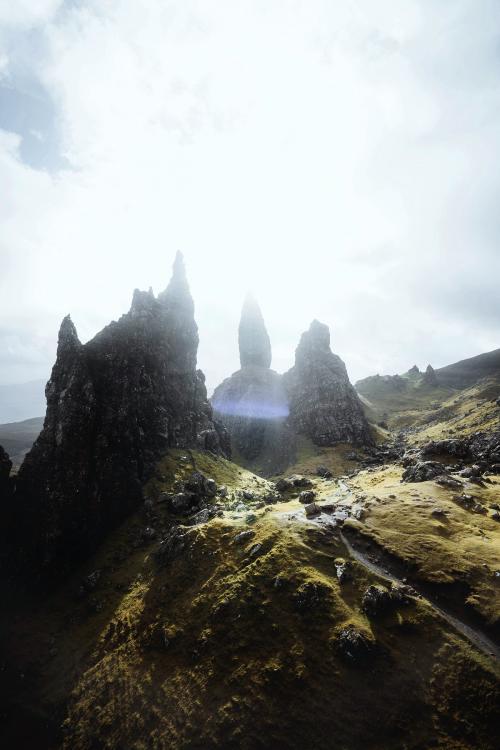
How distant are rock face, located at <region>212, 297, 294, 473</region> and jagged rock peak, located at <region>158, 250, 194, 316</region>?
60.2 metres

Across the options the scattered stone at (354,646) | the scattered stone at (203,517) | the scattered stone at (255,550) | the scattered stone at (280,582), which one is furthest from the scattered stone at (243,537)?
the scattered stone at (354,646)

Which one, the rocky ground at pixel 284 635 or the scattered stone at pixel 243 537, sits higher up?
the scattered stone at pixel 243 537

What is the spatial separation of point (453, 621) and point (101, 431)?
59.6 meters

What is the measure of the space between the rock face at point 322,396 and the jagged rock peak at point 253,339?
2559 centimetres

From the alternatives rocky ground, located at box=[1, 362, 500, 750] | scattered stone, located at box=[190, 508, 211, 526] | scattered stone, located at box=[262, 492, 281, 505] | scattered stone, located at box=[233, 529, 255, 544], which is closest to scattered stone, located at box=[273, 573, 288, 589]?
rocky ground, located at box=[1, 362, 500, 750]

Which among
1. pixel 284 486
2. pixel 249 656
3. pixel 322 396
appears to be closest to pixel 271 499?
pixel 284 486

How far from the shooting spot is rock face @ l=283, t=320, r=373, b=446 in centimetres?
12744

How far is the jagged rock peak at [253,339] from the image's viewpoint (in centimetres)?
18188

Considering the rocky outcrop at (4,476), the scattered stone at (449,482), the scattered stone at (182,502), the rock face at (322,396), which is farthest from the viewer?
the rock face at (322,396)

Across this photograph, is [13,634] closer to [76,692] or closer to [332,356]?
[76,692]

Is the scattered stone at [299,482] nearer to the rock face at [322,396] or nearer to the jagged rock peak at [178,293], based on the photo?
the rock face at [322,396]

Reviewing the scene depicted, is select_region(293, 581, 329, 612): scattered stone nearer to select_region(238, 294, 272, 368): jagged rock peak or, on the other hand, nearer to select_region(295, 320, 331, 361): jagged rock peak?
select_region(295, 320, 331, 361): jagged rock peak

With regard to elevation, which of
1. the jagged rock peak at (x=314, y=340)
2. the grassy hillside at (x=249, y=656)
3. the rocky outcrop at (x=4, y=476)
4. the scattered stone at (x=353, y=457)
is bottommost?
the grassy hillside at (x=249, y=656)

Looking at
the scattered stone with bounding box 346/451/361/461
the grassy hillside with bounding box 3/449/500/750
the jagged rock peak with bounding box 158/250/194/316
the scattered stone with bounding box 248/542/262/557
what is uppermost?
the jagged rock peak with bounding box 158/250/194/316
